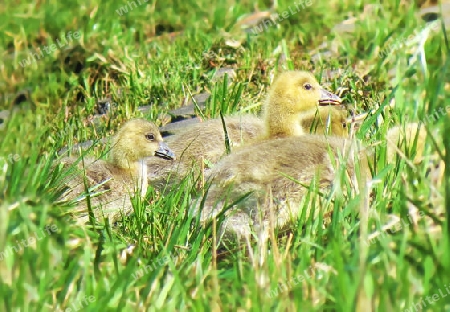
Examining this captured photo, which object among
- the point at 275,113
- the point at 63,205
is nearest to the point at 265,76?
the point at 275,113

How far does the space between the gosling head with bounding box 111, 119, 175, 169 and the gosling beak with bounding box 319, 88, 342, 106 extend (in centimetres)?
104

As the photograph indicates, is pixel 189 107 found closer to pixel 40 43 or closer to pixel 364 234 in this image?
pixel 40 43

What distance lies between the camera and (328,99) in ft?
21.4

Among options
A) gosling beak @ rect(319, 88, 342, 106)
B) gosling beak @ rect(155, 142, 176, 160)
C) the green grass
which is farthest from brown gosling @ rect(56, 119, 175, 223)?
gosling beak @ rect(319, 88, 342, 106)

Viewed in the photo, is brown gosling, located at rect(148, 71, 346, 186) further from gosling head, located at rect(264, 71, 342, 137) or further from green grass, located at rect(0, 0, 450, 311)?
green grass, located at rect(0, 0, 450, 311)

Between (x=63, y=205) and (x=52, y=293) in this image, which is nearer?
(x=52, y=293)

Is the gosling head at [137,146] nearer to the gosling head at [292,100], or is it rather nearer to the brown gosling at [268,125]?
the brown gosling at [268,125]

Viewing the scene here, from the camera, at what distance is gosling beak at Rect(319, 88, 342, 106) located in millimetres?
6520

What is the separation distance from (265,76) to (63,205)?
9.78 feet

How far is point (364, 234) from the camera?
3441 mm

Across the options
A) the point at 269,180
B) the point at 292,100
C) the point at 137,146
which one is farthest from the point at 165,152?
the point at 269,180

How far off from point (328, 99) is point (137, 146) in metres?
1.27

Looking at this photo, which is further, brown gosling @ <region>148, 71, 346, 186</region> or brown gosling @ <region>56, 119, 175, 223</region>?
brown gosling @ <region>148, 71, 346, 186</region>

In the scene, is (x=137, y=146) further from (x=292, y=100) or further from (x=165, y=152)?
(x=292, y=100)
